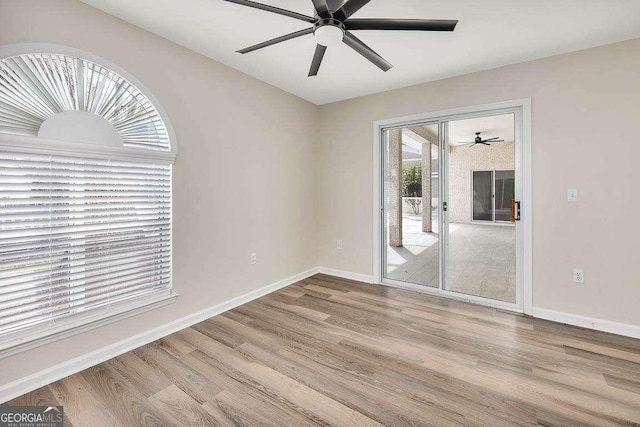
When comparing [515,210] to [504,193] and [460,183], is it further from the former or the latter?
[460,183]

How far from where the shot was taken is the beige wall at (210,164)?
1.96 metres

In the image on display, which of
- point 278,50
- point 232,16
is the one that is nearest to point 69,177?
point 232,16

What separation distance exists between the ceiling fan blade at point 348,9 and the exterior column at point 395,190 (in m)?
2.29

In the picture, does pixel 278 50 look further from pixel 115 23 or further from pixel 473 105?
pixel 473 105

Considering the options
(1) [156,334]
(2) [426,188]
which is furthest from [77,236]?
(2) [426,188]

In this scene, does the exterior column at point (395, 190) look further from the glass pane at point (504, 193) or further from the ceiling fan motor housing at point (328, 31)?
the ceiling fan motor housing at point (328, 31)

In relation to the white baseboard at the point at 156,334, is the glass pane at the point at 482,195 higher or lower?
higher

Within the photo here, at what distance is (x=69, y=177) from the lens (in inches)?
77.5

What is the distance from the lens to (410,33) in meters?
2.37

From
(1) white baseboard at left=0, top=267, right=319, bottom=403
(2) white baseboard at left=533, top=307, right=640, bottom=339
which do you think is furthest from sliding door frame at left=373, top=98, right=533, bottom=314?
(1) white baseboard at left=0, top=267, right=319, bottom=403

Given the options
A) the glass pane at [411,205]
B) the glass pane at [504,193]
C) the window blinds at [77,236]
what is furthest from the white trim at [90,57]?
the glass pane at [504,193]

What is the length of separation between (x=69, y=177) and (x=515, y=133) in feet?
13.1

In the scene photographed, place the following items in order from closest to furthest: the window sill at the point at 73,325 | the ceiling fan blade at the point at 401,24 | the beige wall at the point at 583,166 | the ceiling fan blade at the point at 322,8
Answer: the ceiling fan blade at the point at 322,8 → the ceiling fan blade at the point at 401,24 → the window sill at the point at 73,325 → the beige wall at the point at 583,166

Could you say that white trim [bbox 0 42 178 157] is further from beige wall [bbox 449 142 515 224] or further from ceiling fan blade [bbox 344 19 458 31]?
beige wall [bbox 449 142 515 224]
